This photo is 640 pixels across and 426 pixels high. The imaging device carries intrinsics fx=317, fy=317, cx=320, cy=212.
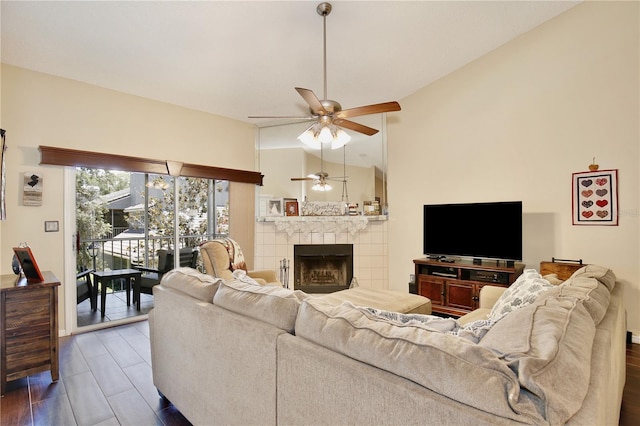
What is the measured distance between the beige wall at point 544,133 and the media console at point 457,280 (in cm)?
42

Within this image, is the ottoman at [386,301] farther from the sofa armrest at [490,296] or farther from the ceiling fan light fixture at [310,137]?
the ceiling fan light fixture at [310,137]

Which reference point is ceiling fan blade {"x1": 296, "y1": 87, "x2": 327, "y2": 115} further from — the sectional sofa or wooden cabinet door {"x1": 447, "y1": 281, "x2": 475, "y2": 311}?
wooden cabinet door {"x1": 447, "y1": 281, "x2": 475, "y2": 311}

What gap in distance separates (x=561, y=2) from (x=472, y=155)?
5.49 feet

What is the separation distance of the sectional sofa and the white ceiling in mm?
2360

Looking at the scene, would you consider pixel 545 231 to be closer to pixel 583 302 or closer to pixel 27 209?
pixel 583 302

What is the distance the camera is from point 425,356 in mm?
864

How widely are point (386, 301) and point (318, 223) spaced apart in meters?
2.29

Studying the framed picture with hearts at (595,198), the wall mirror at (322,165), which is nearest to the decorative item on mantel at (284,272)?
the wall mirror at (322,165)

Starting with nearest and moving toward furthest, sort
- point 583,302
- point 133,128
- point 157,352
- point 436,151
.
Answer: point 583,302, point 157,352, point 133,128, point 436,151

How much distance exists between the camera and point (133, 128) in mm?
3898

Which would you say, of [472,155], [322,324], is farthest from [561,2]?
[322,324]

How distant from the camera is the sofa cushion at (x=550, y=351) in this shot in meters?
0.70

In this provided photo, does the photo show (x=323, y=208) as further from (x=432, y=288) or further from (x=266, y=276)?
(x=432, y=288)

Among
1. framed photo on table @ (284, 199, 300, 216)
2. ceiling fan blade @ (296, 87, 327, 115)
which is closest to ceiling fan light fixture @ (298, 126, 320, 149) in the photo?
ceiling fan blade @ (296, 87, 327, 115)
